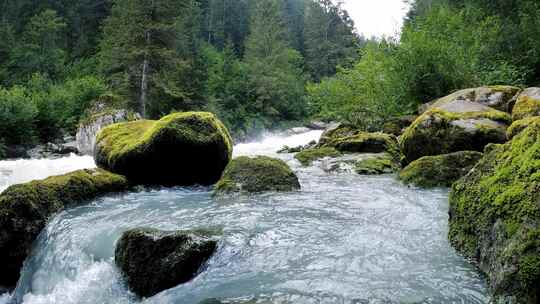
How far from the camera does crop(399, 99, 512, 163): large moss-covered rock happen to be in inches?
376

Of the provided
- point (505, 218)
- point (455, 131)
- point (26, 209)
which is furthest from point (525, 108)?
point (26, 209)

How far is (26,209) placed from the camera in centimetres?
667

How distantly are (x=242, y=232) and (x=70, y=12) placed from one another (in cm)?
4217

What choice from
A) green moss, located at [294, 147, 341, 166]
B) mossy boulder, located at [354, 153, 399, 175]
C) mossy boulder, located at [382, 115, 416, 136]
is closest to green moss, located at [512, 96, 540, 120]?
mossy boulder, located at [354, 153, 399, 175]

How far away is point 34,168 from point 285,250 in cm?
1315

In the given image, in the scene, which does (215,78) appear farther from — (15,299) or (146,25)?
(15,299)

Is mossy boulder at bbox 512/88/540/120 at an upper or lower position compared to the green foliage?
upper

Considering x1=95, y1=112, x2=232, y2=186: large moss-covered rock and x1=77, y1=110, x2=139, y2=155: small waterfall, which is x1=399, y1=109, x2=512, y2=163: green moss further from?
x1=77, y1=110, x2=139, y2=155: small waterfall

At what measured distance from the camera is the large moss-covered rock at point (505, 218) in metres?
3.13

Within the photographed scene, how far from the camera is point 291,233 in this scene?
5.44 metres

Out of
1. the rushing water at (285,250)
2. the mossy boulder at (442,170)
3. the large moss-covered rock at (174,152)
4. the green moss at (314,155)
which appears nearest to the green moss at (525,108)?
the mossy boulder at (442,170)

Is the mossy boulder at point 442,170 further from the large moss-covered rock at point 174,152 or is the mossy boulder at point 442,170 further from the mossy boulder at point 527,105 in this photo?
the large moss-covered rock at point 174,152

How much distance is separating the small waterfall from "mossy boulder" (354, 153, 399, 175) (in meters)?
13.7

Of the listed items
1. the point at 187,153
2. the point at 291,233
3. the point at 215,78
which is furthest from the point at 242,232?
the point at 215,78
